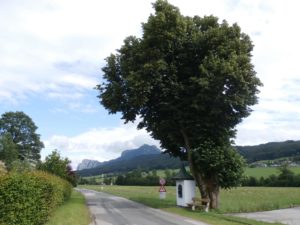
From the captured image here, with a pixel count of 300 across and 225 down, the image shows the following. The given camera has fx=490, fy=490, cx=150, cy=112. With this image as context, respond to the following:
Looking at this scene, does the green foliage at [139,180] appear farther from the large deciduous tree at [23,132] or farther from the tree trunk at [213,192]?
the tree trunk at [213,192]

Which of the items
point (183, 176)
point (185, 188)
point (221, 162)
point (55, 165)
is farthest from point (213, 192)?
point (55, 165)

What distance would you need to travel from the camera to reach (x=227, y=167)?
33.3 m

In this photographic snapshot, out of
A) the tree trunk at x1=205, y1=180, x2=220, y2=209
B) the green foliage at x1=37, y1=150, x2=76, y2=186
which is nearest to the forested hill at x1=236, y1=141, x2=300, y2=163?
the green foliage at x1=37, y1=150, x2=76, y2=186

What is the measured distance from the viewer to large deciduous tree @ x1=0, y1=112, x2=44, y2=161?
93750 mm

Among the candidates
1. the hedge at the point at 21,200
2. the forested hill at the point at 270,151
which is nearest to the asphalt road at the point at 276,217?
the hedge at the point at 21,200

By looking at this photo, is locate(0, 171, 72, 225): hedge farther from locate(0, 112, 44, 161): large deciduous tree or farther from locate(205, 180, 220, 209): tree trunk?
locate(0, 112, 44, 161): large deciduous tree

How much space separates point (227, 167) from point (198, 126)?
340cm

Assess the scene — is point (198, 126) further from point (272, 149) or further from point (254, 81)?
point (272, 149)

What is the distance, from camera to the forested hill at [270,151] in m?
171

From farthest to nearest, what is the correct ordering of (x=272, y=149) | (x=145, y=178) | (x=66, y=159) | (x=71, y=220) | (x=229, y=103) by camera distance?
(x=272, y=149) < (x=145, y=178) < (x=66, y=159) < (x=229, y=103) < (x=71, y=220)

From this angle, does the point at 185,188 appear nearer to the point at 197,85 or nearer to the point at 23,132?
the point at 197,85

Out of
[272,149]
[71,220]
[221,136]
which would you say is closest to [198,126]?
[221,136]

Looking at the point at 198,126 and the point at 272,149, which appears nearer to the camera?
the point at 198,126

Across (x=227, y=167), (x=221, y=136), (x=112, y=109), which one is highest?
(x=112, y=109)
